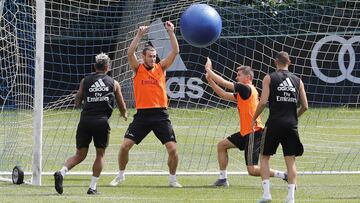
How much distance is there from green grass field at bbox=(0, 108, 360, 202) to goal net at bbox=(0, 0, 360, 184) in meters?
0.04

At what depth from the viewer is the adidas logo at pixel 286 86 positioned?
1060cm

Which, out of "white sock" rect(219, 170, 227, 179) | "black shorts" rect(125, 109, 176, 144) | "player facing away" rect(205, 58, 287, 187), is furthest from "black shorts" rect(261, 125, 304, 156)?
"black shorts" rect(125, 109, 176, 144)

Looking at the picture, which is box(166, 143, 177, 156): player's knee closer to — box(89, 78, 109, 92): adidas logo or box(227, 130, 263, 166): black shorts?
box(227, 130, 263, 166): black shorts

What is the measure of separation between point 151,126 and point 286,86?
8.10 ft

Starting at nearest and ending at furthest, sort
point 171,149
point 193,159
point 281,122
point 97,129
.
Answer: point 281,122, point 97,129, point 171,149, point 193,159

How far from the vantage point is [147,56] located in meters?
12.5

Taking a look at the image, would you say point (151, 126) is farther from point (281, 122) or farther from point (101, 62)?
point (281, 122)

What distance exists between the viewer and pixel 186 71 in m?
22.8

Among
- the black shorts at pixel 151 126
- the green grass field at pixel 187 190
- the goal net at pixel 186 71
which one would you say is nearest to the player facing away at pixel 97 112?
the green grass field at pixel 187 190

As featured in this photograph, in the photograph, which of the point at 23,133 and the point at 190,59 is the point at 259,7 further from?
the point at 23,133

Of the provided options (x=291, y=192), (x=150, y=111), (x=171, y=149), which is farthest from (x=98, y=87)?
(x=291, y=192)

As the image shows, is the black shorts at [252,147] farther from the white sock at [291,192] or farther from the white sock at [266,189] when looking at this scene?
the white sock at [291,192]

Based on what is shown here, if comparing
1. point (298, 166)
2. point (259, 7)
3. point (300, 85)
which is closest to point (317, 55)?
point (259, 7)

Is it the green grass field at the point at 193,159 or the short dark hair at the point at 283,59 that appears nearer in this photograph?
the short dark hair at the point at 283,59
